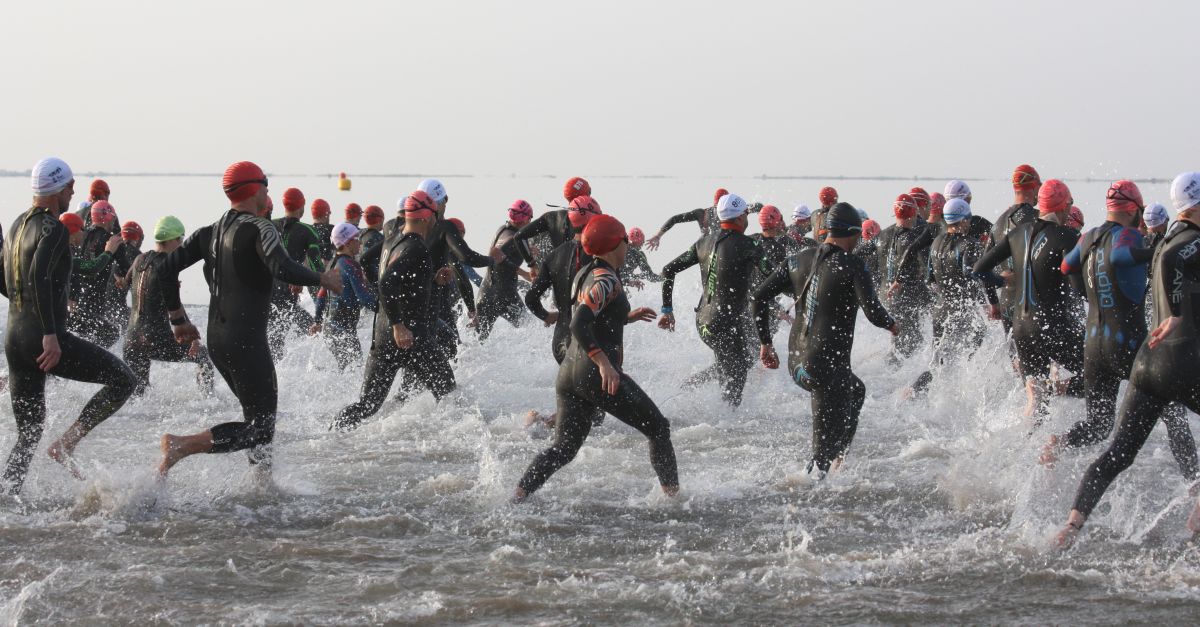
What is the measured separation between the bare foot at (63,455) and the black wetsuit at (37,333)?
11 cm

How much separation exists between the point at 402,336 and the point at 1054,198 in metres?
4.58

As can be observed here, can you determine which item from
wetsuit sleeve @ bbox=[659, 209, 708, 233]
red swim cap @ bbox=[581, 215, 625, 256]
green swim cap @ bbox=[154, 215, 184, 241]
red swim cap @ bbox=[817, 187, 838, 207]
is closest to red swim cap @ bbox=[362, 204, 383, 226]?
wetsuit sleeve @ bbox=[659, 209, 708, 233]

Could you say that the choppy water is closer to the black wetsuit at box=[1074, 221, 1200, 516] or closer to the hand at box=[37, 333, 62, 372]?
the black wetsuit at box=[1074, 221, 1200, 516]

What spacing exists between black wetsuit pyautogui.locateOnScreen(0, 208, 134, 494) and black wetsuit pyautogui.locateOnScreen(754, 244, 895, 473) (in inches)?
159

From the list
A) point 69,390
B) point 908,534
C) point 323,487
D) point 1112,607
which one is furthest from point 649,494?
point 69,390

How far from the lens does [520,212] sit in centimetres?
1238

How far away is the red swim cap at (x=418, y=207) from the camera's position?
8.70 metres

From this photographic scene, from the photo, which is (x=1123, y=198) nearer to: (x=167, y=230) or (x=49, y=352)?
(x=49, y=352)

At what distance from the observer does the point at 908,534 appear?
662 centimetres

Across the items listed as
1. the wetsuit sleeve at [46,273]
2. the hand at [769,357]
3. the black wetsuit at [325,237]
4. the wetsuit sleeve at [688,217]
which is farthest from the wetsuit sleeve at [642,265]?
the wetsuit sleeve at [46,273]

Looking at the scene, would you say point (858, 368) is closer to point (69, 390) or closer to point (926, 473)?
point (926, 473)

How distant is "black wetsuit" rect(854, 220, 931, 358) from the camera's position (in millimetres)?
11773

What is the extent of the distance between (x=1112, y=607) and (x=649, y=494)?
2.84 m

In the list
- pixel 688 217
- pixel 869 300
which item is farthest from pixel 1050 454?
pixel 688 217
